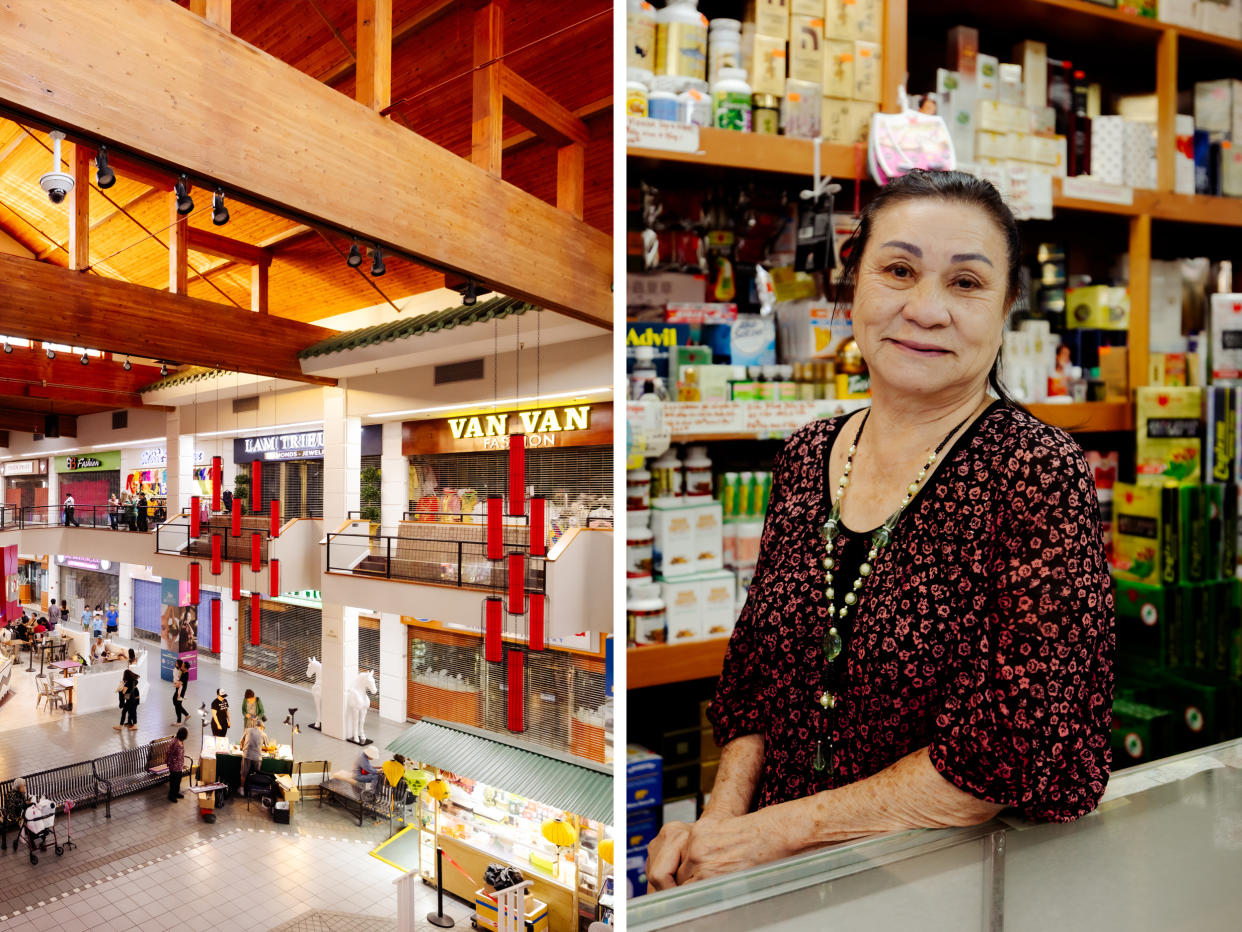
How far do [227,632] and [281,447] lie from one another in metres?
2.17

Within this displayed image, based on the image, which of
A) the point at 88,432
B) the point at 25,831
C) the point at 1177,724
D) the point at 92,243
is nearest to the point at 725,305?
the point at 1177,724

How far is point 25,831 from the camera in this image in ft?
19.5

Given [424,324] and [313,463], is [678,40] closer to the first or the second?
[424,324]

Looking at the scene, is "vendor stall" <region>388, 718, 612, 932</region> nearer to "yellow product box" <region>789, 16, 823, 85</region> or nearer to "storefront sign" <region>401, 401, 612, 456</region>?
"storefront sign" <region>401, 401, 612, 456</region>

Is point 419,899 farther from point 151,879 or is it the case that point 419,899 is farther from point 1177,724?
point 1177,724

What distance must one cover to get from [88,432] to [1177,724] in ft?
32.7

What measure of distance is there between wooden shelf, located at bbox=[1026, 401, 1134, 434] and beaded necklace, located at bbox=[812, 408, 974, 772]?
103 centimetres

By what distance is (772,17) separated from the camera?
161 cm

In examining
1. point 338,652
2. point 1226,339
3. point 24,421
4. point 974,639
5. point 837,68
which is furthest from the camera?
point 338,652

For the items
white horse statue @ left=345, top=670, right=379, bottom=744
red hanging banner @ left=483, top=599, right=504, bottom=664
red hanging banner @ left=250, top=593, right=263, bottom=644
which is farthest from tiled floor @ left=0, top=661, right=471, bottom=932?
red hanging banner @ left=483, top=599, right=504, bottom=664

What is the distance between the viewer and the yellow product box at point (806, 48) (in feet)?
5.27

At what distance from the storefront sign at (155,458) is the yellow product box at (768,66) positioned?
885 cm

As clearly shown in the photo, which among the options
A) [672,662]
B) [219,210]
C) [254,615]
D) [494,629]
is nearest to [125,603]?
[254,615]

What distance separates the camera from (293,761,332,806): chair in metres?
7.59
